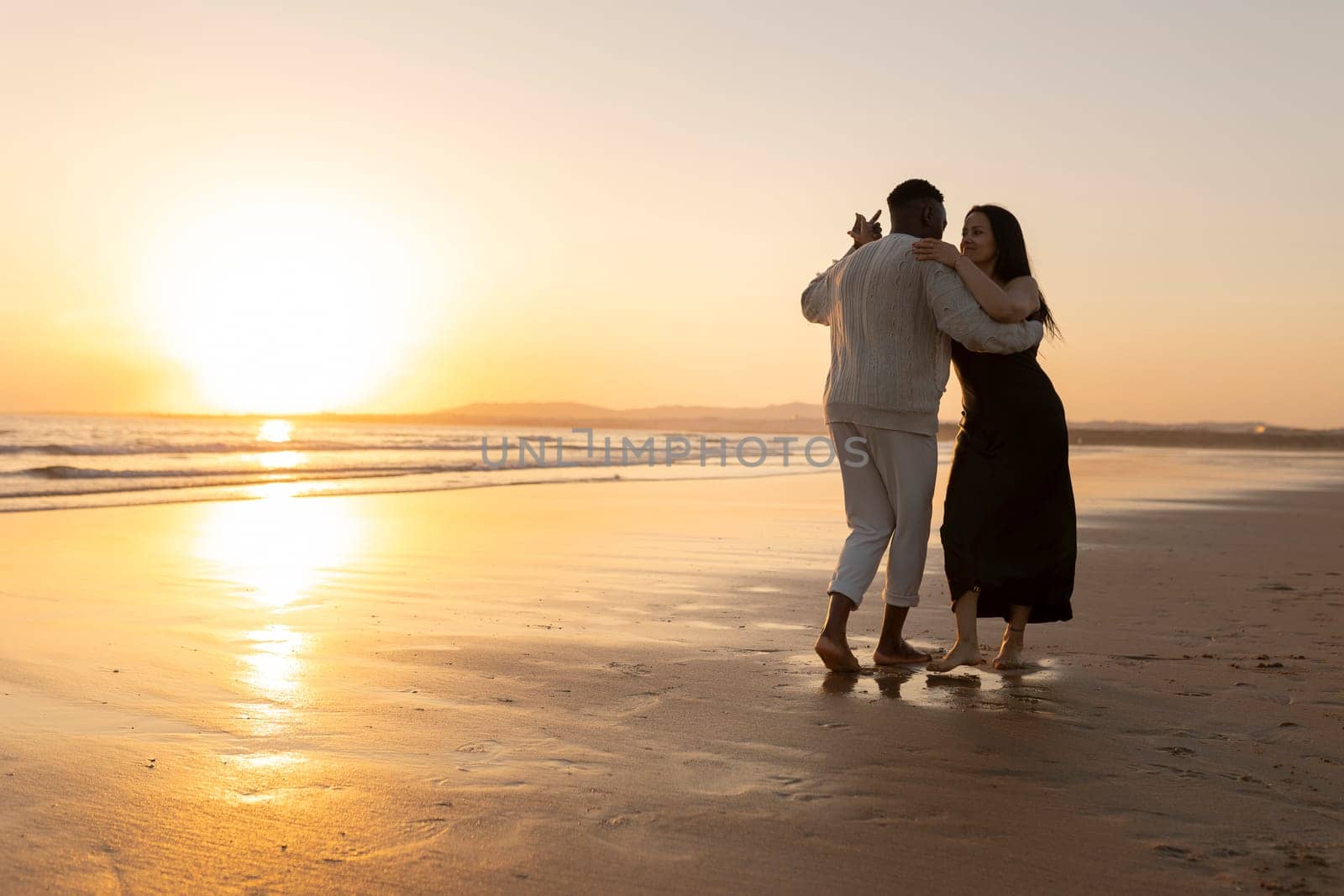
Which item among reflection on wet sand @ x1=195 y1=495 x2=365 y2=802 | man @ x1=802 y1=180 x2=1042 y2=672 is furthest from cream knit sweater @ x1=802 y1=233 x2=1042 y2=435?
reflection on wet sand @ x1=195 y1=495 x2=365 y2=802

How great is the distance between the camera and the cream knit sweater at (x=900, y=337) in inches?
156

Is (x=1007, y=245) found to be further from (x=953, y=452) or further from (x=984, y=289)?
(x=953, y=452)

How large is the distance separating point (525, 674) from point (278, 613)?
1730 millimetres

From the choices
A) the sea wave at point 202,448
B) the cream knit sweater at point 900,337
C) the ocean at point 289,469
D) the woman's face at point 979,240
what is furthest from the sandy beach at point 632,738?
the sea wave at point 202,448

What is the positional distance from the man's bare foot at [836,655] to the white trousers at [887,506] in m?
0.20

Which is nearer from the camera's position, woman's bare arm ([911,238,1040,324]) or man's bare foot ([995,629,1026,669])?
woman's bare arm ([911,238,1040,324])

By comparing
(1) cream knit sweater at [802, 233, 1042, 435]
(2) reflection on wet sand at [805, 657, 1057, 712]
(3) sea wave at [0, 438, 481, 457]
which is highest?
(1) cream knit sweater at [802, 233, 1042, 435]

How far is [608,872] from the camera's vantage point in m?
2.12

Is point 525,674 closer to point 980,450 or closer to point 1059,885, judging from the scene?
point 980,450

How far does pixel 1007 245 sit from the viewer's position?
4.14 meters

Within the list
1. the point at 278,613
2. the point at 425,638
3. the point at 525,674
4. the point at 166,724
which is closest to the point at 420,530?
the point at 278,613

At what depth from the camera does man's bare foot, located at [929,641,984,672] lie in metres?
4.07

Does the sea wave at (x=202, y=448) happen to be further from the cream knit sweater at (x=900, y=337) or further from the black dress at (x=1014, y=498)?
the black dress at (x=1014, y=498)

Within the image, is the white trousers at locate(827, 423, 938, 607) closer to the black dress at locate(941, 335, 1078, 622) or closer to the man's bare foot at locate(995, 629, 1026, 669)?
the black dress at locate(941, 335, 1078, 622)
